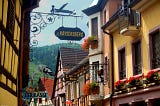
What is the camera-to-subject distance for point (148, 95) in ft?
61.5

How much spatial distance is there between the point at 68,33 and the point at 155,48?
13.0 feet

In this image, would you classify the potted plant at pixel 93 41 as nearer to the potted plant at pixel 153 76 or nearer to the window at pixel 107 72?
the window at pixel 107 72

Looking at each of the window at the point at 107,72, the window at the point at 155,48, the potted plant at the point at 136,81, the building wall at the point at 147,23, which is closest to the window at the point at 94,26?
the window at the point at 107,72

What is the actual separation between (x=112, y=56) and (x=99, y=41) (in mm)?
3368

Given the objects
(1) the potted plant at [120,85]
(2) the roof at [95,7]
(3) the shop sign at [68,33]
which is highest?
(2) the roof at [95,7]

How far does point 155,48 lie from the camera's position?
18.7 metres

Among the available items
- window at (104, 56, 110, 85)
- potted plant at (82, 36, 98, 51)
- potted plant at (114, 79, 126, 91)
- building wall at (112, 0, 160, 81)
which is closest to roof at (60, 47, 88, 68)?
potted plant at (82, 36, 98, 51)

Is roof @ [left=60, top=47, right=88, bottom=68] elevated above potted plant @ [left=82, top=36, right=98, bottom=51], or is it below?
above

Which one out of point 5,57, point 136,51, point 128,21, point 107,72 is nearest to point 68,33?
point 128,21

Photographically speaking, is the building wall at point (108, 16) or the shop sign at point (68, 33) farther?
the building wall at point (108, 16)

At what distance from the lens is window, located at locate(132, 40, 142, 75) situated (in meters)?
20.7

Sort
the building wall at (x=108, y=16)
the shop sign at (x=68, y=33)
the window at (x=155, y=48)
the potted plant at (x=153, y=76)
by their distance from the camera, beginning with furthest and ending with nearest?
the building wall at (x=108, y=16), the shop sign at (x=68, y=33), the window at (x=155, y=48), the potted plant at (x=153, y=76)

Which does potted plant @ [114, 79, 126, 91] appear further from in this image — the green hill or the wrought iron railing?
the green hill

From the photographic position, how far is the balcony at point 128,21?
67.8 feet
